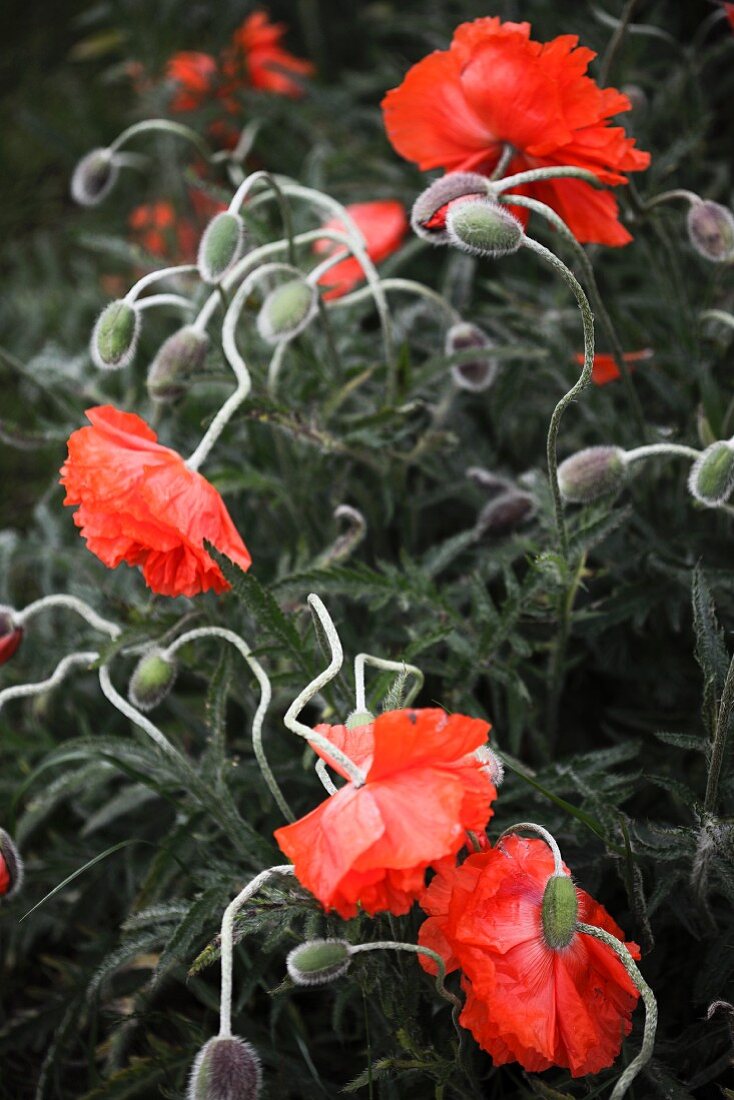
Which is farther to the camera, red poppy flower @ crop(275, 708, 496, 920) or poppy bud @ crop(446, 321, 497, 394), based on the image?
poppy bud @ crop(446, 321, 497, 394)

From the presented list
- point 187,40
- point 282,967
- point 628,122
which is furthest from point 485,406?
point 187,40

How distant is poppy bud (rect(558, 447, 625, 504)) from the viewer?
1255 mm

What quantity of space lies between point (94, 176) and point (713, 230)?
937 mm

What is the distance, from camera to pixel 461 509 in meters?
1.85

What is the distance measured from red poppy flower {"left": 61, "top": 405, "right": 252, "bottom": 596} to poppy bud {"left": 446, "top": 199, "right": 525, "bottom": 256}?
363 millimetres

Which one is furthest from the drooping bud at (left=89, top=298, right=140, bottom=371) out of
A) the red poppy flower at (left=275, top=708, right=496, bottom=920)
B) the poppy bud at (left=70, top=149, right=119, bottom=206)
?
the red poppy flower at (left=275, top=708, right=496, bottom=920)

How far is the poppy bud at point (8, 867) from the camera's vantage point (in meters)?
1.17

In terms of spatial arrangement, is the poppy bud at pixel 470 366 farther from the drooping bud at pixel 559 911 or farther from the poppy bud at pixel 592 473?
the drooping bud at pixel 559 911

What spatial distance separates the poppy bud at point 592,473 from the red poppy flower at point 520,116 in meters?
0.25

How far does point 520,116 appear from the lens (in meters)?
1.21

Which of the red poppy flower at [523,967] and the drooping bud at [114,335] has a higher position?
the drooping bud at [114,335]

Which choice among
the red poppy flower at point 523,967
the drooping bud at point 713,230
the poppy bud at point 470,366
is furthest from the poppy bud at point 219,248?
the red poppy flower at point 523,967

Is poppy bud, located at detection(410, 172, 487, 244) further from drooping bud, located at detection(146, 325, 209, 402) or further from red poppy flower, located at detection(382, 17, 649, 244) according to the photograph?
drooping bud, located at detection(146, 325, 209, 402)

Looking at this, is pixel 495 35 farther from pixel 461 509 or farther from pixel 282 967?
pixel 282 967
